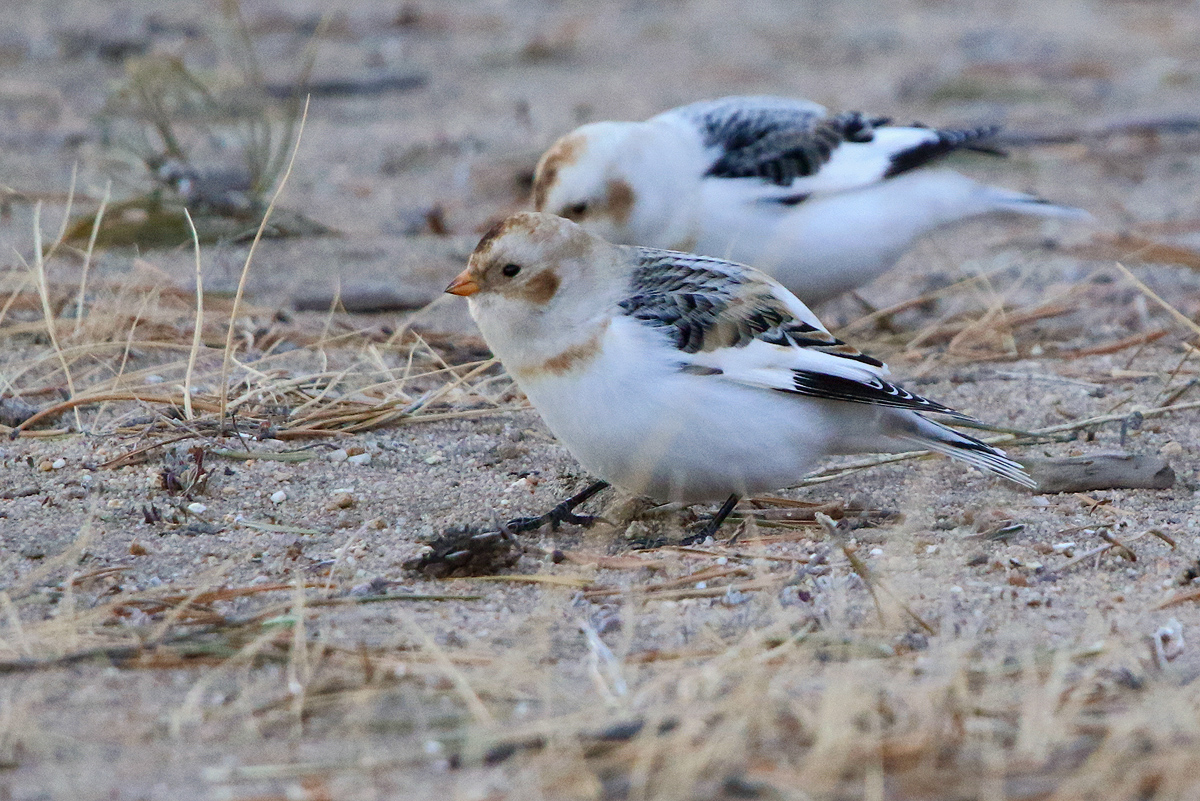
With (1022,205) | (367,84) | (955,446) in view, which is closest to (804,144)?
(1022,205)

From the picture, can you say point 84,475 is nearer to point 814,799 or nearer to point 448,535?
point 448,535

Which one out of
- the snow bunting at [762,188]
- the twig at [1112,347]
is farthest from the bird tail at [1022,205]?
the twig at [1112,347]

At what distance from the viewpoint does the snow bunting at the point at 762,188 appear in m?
4.23

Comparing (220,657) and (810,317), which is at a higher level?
(810,317)

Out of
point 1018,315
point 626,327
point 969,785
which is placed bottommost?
point 1018,315

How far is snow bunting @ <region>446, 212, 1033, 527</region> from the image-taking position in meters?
2.59

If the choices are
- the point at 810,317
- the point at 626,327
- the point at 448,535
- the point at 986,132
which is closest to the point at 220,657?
the point at 448,535

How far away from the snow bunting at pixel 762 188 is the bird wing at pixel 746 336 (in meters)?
1.33

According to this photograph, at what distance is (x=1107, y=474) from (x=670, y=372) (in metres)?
1.01

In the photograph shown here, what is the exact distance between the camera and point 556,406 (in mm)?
2631

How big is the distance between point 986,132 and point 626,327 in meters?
2.58

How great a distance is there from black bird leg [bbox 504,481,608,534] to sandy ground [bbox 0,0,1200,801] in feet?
0.11

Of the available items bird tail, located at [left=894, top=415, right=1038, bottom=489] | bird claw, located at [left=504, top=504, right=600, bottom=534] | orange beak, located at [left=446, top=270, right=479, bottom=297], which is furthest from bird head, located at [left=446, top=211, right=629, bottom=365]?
bird tail, located at [left=894, top=415, right=1038, bottom=489]

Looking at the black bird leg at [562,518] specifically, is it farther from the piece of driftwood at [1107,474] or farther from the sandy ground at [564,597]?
the piece of driftwood at [1107,474]
